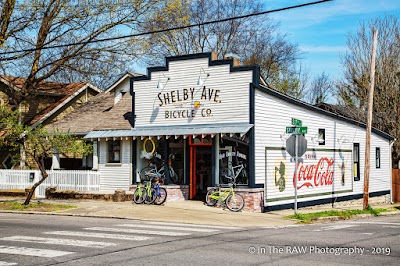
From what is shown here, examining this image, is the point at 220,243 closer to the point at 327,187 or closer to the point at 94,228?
the point at 94,228

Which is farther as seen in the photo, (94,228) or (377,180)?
(377,180)

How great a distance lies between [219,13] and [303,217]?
30.7 m

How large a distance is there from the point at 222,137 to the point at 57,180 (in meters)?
8.57

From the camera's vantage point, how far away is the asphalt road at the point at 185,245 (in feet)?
33.4

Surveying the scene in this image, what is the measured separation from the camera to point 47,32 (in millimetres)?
31641

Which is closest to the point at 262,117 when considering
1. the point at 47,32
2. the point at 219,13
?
the point at 47,32

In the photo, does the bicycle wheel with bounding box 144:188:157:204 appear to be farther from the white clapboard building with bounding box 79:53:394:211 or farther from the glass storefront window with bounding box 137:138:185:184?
the glass storefront window with bounding box 137:138:185:184

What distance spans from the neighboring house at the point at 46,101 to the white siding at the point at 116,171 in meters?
7.77

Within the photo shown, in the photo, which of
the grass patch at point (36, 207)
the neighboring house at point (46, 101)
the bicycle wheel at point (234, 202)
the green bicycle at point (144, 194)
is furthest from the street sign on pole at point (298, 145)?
the neighboring house at point (46, 101)

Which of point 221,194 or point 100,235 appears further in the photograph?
point 221,194

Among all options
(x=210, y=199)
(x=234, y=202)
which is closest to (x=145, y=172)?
(x=210, y=199)

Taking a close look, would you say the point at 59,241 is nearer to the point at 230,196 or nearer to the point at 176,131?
the point at 230,196

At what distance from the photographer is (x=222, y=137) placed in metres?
22.2

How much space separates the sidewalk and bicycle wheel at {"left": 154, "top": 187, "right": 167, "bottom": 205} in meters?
0.26
